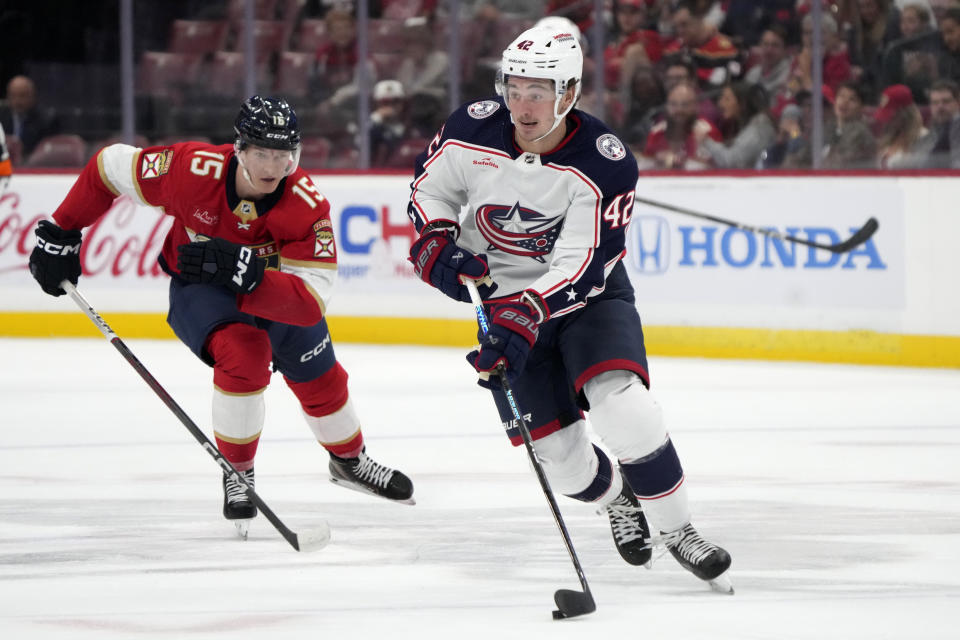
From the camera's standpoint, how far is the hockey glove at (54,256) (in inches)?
146

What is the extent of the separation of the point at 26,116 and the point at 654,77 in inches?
135

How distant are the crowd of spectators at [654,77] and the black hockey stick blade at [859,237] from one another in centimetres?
30

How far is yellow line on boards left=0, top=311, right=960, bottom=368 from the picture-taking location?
6.86 m

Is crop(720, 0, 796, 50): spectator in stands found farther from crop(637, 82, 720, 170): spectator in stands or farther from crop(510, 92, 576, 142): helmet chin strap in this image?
crop(510, 92, 576, 142): helmet chin strap

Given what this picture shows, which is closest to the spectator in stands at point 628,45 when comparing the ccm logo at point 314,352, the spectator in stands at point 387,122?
the spectator in stands at point 387,122

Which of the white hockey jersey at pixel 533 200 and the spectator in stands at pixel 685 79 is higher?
the white hockey jersey at pixel 533 200

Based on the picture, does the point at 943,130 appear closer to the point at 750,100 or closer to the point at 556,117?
the point at 750,100

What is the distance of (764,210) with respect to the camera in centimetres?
714

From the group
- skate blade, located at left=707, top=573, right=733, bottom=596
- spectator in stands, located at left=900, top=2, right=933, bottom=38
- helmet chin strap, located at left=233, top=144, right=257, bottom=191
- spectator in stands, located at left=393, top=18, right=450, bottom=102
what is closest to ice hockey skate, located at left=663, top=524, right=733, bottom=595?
skate blade, located at left=707, top=573, right=733, bottom=596

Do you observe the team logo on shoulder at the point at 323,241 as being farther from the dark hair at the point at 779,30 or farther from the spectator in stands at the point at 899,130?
the dark hair at the point at 779,30

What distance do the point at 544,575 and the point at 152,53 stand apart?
19.5 ft

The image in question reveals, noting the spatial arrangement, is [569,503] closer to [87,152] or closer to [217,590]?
[217,590]

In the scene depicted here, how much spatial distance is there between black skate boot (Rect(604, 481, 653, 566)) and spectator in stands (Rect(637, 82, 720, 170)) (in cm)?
428

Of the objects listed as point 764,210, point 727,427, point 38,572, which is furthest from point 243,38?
point 38,572
